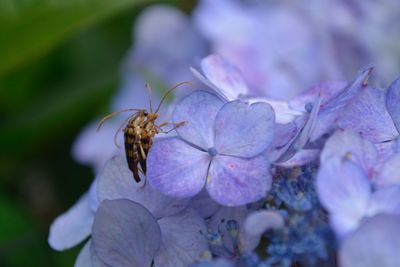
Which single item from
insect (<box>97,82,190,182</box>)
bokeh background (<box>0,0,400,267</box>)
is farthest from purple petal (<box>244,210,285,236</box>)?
bokeh background (<box>0,0,400,267</box>)

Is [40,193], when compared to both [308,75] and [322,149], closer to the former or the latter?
[308,75]

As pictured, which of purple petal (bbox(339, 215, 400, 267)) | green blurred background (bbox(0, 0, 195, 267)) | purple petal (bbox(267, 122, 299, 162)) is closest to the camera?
purple petal (bbox(339, 215, 400, 267))

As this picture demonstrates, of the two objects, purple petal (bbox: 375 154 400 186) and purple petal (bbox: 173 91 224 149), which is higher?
purple petal (bbox: 173 91 224 149)

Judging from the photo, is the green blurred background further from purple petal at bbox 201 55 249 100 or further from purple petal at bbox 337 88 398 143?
purple petal at bbox 337 88 398 143

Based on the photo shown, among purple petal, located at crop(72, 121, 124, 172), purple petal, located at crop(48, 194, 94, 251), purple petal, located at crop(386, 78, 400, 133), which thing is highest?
purple petal, located at crop(386, 78, 400, 133)

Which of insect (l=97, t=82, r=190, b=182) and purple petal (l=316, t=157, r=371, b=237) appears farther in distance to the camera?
insect (l=97, t=82, r=190, b=182)

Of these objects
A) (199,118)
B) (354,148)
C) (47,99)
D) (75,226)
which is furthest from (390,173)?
(47,99)
